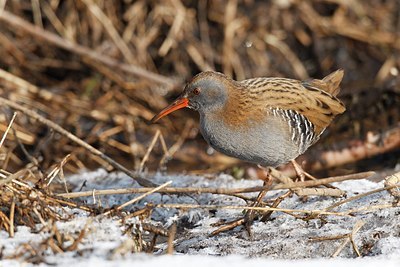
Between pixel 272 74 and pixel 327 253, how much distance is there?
4115 mm

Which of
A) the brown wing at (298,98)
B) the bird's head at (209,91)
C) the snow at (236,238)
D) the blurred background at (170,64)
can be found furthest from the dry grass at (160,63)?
the snow at (236,238)

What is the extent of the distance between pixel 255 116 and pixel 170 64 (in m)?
3.35

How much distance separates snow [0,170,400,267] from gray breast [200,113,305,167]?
252 mm

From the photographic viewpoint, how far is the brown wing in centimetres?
418

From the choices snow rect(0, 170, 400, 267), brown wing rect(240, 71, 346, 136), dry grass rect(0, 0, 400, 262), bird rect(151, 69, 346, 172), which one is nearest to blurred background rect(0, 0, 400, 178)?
dry grass rect(0, 0, 400, 262)

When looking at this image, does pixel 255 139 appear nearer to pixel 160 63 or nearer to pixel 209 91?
pixel 209 91

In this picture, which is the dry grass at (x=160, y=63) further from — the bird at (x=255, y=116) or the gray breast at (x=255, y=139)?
the gray breast at (x=255, y=139)

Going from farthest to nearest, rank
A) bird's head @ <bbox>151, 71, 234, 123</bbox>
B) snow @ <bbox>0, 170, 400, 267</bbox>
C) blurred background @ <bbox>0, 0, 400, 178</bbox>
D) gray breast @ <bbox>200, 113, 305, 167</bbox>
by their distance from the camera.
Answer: blurred background @ <bbox>0, 0, 400, 178</bbox> < bird's head @ <bbox>151, 71, 234, 123</bbox> < gray breast @ <bbox>200, 113, 305, 167</bbox> < snow @ <bbox>0, 170, 400, 267</bbox>

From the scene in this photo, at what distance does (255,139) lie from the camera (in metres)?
3.98

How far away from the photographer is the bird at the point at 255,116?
3992 millimetres

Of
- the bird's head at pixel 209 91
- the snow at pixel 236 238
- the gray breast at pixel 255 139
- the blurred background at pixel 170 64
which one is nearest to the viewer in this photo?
the snow at pixel 236 238

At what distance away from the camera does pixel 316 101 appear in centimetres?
440

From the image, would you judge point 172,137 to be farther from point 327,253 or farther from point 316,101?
point 327,253

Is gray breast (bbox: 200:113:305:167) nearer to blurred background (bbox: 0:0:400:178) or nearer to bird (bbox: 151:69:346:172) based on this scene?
bird (bbox: 151:69:346:172)
